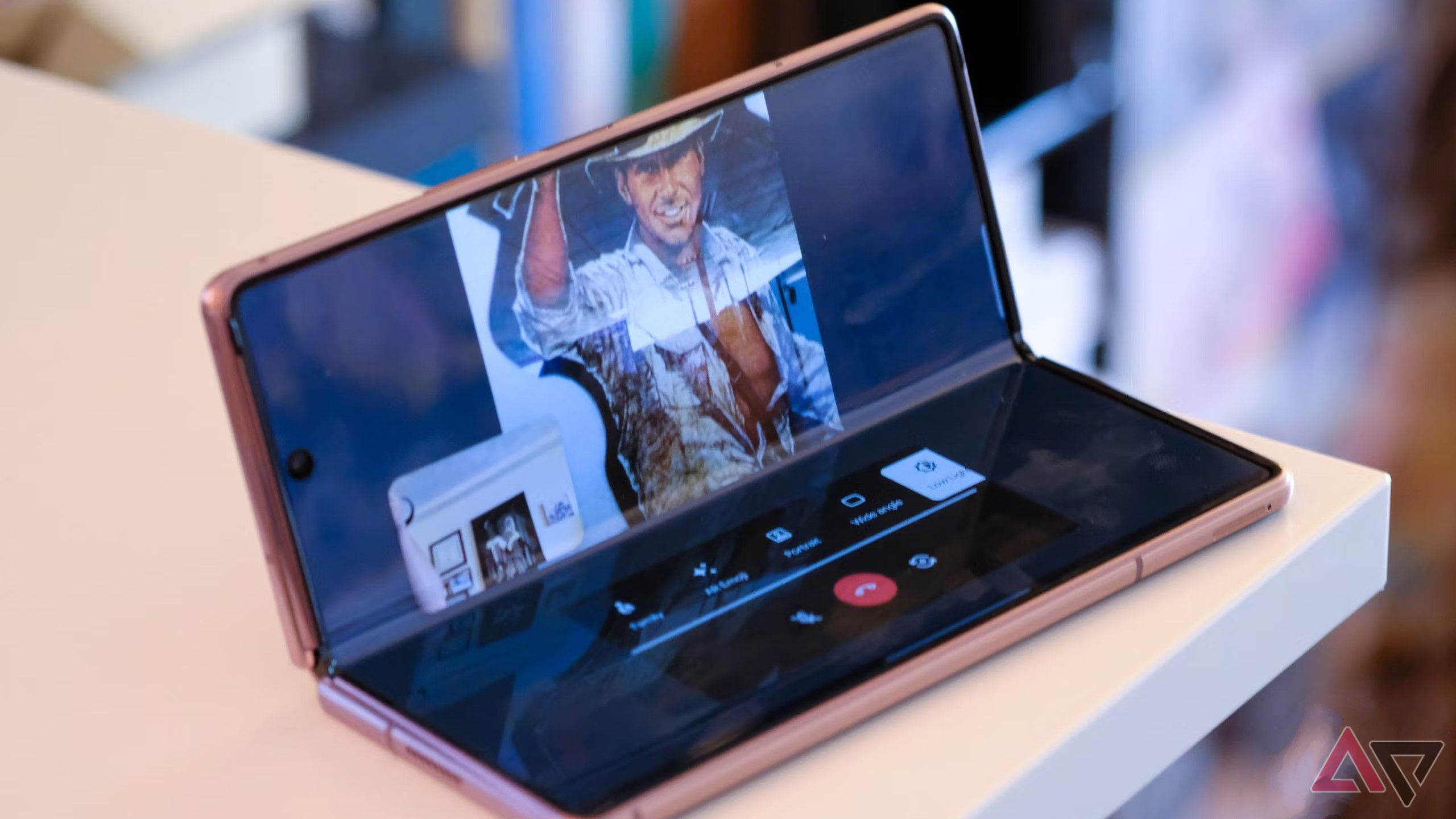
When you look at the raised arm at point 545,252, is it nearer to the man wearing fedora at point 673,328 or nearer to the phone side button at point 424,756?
the man wearing fedora at point 673,328

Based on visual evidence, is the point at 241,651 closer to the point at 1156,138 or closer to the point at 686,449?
the point at 686,449

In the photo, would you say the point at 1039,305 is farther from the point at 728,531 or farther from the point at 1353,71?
the point at 728,531

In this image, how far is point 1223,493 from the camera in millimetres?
389

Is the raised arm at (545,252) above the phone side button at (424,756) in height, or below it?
above

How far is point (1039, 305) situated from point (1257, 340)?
231 mm

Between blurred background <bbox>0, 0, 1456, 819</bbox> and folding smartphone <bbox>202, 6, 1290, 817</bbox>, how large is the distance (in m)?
0.87

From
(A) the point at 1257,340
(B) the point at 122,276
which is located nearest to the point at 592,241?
(B) the point at 122,276

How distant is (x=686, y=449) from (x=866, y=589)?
6 centimetres

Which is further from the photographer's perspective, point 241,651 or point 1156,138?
point 1156,138

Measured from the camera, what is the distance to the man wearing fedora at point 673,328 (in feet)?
1.23

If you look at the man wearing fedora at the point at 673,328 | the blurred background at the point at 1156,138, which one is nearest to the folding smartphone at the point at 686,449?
the man wearing fedora at the point at 673,328

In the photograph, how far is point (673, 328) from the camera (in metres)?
0.39

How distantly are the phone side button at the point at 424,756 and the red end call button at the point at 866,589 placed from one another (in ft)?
0.31

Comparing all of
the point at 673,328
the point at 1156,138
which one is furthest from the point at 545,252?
the point at 1156,138
